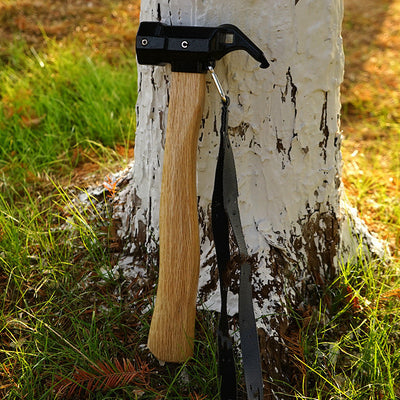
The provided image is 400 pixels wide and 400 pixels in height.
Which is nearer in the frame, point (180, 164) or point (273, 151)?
point (180, 164)

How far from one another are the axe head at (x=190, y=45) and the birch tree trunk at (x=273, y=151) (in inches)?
3.7

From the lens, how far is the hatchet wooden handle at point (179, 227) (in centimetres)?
157

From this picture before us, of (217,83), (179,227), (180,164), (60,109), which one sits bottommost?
(179,227)

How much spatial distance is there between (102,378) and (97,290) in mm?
446

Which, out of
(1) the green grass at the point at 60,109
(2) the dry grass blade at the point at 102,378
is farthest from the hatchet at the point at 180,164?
(1) the green grass at the point at 60,109

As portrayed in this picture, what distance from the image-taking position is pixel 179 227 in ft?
5.30

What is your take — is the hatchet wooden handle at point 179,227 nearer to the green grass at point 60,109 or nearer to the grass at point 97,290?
the grass at point 97,290

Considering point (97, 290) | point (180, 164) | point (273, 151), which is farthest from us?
point (97, 290)

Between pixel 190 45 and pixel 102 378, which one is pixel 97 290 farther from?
pixel 190 45

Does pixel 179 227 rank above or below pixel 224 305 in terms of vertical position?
above

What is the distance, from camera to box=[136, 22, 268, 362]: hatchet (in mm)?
1502

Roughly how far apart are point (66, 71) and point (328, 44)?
Result: 2360 mm

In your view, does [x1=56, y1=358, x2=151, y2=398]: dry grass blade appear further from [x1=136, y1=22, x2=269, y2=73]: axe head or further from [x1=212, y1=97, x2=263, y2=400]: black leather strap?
[x1=136, y1=22, x2=269, y2=73]: axe head

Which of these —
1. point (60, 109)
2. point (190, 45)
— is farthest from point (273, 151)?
point (60, 109)
